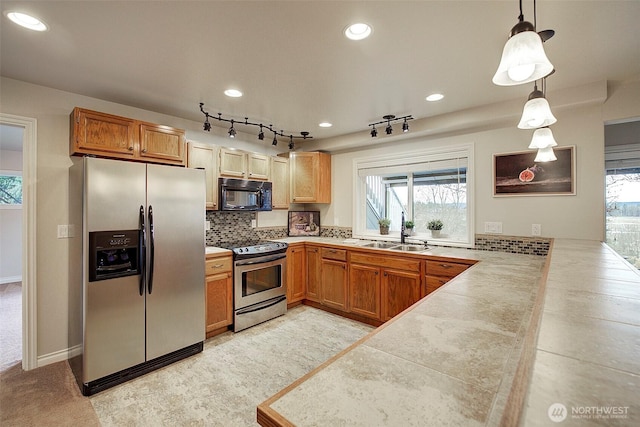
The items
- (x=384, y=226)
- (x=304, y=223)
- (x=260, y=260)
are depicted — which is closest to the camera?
(x=260, y=260)

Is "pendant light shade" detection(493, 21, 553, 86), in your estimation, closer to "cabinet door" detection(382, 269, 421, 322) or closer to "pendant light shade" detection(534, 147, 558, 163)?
"pendant light shade" detection(534, 147, 558, 163)

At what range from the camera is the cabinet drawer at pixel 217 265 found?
291 cm

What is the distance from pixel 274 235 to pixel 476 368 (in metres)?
3.64

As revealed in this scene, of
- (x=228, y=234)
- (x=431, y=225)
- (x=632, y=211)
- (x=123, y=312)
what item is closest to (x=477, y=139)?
(x=431, y=225)

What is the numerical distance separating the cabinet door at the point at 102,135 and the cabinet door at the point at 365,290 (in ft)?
8.73

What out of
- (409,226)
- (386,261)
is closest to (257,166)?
(386,261)

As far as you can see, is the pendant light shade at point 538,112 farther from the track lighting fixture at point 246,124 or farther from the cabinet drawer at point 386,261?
the track lighting fixture at point 246,124

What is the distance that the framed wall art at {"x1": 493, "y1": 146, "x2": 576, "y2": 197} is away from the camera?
265 cm

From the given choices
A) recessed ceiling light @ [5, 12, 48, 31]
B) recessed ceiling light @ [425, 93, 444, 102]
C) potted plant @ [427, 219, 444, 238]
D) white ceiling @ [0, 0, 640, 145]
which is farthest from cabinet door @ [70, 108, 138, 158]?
potted plant @ [427, 219, 444, 238]

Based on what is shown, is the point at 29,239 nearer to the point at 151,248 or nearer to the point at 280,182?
the point at 151,248

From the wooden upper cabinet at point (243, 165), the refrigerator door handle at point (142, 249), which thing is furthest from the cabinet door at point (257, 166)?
the refrigerator door handle at point (142, 249)

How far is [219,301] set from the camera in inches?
118

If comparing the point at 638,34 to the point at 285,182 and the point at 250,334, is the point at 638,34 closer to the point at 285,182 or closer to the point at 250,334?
the point at 285,182

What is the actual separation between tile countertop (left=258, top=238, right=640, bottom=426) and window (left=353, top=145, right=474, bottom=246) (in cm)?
207
